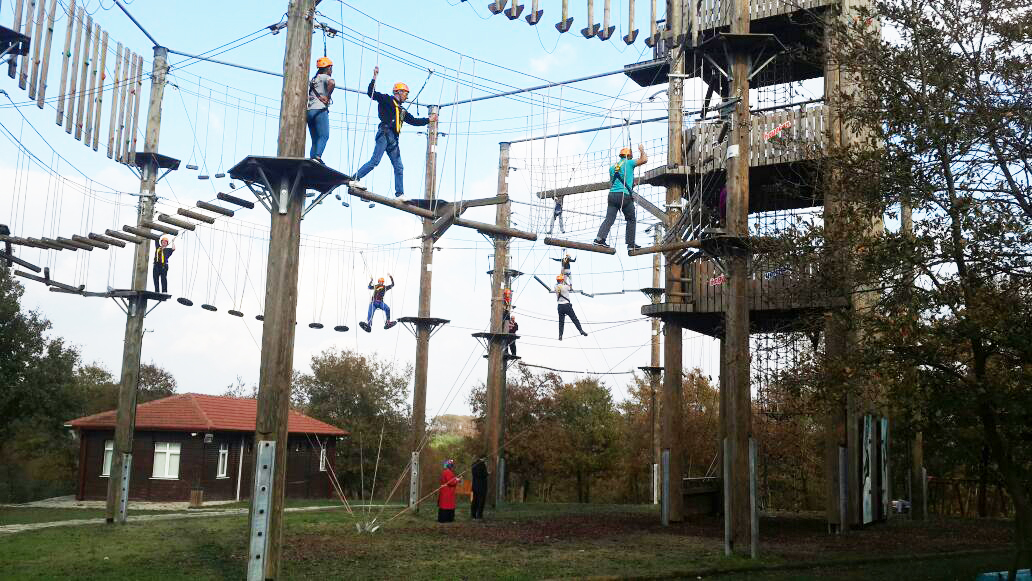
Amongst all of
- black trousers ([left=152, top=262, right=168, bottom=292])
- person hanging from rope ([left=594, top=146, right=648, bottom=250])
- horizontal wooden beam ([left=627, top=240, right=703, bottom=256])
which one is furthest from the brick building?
horizontal wooden beam ([left=627, top=240, right=703, bottom=256])

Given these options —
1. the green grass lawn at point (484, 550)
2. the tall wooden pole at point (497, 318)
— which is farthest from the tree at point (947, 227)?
the tall wooden pole at point (497, 318)

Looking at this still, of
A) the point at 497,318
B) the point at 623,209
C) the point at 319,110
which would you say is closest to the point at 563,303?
the point at 497,318

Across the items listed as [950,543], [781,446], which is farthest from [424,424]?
[781,446]

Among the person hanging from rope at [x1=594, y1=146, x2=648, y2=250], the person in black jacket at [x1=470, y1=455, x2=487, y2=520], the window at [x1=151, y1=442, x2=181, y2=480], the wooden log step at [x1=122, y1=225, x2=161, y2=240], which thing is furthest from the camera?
the window at [x1=151, y1=442, x2=181, y2=480]

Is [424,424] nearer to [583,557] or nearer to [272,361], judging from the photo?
[583,557]

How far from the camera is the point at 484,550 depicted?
589 inches

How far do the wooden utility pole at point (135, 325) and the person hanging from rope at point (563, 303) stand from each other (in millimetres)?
11346

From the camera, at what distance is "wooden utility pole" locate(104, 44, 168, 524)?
763 inches

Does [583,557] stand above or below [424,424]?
below

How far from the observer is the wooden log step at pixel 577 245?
1598 centimetres

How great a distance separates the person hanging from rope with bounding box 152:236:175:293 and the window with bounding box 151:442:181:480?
16.8m

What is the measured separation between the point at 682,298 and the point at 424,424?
260 inches

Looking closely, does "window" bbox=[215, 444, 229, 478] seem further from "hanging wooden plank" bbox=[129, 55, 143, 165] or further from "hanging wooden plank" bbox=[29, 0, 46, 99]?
"hanging wooden plank" bbox=[29, 0, 46, 99]

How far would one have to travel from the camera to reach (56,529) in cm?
1897
